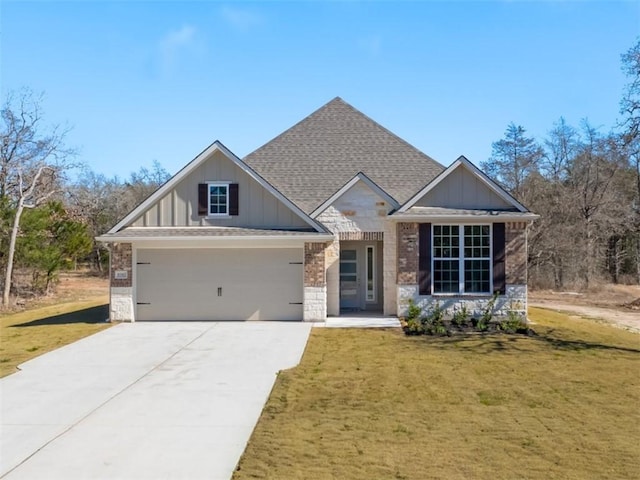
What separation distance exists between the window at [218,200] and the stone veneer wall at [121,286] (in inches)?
107

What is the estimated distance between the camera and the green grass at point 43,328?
1167 cm

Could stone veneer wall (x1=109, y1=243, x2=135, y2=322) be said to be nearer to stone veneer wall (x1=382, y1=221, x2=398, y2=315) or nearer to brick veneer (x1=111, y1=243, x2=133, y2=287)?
brick veneer (x1=111, y1=243, x2=133, y2=287)

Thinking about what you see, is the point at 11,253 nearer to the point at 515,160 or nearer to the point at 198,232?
the point at 198,232

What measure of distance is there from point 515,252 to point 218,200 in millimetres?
9075

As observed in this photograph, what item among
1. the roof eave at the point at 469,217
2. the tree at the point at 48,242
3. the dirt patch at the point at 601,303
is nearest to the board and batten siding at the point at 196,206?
the roof eave at the point at 469,217

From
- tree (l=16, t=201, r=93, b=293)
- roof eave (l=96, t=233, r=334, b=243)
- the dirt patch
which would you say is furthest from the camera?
tree (l=16, t=201, r=93, b=293)

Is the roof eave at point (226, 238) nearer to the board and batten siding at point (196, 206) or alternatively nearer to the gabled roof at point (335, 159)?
the board and batten siding at point (196, 206)

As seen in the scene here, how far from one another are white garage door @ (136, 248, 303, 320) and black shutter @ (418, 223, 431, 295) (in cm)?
357

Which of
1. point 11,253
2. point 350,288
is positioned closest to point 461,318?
point 350,288

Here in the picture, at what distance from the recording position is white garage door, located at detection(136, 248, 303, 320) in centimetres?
1620

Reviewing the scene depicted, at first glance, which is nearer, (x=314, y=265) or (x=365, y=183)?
(x=314, y=265)

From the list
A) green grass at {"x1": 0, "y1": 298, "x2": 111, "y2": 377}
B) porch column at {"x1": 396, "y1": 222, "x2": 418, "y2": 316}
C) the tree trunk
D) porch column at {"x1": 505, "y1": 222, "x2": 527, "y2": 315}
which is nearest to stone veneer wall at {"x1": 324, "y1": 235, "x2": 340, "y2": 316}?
porch column at {"x1": 396, "y1": 222, "x2": 418, "y2": 316}

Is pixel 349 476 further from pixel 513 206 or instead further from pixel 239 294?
pixel 513 206

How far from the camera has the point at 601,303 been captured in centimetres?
2516
